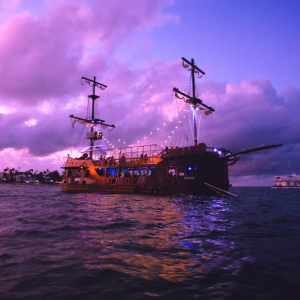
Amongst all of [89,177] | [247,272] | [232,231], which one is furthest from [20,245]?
[89,177]

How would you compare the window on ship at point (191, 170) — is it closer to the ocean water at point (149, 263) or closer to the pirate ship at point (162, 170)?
the pirate ship at point (162, 170)

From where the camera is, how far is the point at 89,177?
36500mm

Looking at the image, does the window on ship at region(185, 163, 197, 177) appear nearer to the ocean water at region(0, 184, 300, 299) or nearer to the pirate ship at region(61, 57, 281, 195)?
the pirate ship at region(61, 57, 281, 195)

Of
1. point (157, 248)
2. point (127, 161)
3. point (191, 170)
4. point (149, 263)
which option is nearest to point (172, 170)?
point (191, 170)

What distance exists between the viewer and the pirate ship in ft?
85.0

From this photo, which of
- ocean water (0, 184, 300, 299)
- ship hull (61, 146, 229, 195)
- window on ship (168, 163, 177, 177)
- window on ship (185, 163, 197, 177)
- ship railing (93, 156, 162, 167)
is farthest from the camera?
ship railing (93, 156, 162, 167)

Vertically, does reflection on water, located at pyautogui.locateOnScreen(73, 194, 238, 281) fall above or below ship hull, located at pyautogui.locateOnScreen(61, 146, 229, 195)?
below

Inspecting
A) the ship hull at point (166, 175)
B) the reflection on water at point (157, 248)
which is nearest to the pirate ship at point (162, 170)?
the ship hull at point (166, 175)

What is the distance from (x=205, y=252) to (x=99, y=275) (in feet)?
8.48

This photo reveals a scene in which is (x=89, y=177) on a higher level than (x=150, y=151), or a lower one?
lower

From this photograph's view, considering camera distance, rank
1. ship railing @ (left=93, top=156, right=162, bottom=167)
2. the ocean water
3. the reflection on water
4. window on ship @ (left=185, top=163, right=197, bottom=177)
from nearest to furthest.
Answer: the ocean water, the reflection on water, window on ship @ (left=185, top=163, right=197, bottom=177), ship railing @ (left=93, top=156, right=162, bottom=167)

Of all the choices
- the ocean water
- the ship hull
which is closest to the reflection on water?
the ocean water

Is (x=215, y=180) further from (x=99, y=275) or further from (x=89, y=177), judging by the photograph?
(x=99, y=275)

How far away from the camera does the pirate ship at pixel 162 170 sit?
1021 inches
